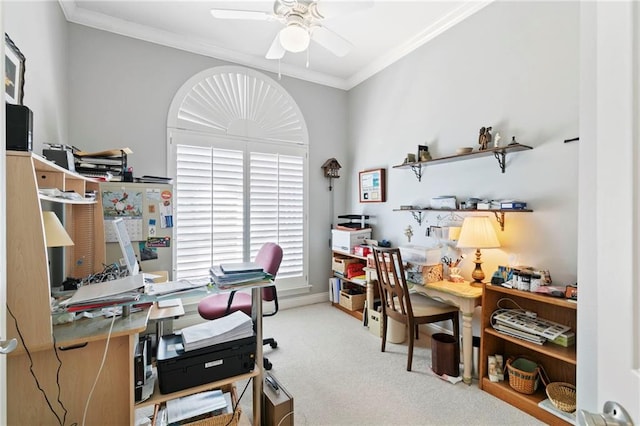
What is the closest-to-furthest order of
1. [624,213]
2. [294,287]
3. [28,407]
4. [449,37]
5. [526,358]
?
[624,213], [28,407], [526,358], [449,37], [294,287]

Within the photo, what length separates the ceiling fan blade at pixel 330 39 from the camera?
2.17 metres

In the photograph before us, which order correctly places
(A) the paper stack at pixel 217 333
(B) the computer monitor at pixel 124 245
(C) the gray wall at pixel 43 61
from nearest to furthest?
1. (A) the paper stack at pixel 217 333
2. (B) the computer monitor at pixel 124 245
3. (C) the gray wall at pixel 43 61

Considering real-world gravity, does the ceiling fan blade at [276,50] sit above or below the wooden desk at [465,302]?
above

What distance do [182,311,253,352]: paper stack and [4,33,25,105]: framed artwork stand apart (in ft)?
4.87

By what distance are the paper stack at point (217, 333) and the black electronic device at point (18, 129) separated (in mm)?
1020

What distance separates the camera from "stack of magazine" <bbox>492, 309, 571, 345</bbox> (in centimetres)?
186

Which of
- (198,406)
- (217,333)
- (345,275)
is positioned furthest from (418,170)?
(198,406)

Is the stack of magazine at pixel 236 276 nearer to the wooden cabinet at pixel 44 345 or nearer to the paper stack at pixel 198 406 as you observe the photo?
the wooden cabinet at pixel 44 345

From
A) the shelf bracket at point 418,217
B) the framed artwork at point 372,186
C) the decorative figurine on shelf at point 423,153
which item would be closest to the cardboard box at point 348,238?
the framed artwork at point 372,186

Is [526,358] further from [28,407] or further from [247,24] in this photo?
[247,24]

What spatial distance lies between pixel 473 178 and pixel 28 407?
311 cm

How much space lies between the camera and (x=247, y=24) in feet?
9.41

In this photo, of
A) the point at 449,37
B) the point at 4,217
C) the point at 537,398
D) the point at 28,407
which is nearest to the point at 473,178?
the point at 449,37

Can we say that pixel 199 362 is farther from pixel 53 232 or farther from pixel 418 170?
pixel 418 170
